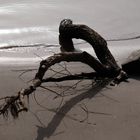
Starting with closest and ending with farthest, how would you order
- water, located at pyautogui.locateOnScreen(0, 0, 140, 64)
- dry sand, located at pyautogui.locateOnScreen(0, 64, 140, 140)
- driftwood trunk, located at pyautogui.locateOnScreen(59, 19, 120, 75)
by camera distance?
1. dry sand, located at pyautogui.locateOnScreen(0, 64, 140, 140)
2. driftwood trunk, located at pyautogui.locateOnScreen(59, 19, 120, 75)
3. water, located at pyautogui.locateOnScreen(0, 0, 140, 64)

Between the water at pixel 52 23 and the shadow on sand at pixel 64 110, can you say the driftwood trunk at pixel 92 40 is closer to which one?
the shadow on sand at pixel 64 110

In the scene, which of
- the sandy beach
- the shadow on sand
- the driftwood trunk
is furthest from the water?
the shadow on sand

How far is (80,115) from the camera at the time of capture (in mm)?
3467

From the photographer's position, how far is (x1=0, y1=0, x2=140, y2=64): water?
15.8 ft

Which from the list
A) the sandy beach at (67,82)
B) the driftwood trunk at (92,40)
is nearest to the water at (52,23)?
the sandy beach at (67,82)

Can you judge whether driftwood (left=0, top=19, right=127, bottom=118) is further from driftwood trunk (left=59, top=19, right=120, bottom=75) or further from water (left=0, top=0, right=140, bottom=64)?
water (left=0, top=0, right=140, bottom=64)

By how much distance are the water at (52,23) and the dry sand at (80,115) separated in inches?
27.5

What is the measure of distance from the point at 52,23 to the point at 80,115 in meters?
2.37

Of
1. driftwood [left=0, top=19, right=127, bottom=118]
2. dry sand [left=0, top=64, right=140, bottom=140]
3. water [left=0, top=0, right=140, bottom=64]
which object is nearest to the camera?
dry sand [left=0, top=64, right=140, bottom=140]

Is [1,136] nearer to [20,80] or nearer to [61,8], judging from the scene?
[20,80]

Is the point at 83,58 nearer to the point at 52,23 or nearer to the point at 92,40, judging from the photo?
the point at 92,40

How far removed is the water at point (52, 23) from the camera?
15.8 ft

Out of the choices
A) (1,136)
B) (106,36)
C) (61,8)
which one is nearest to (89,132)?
(1,136)

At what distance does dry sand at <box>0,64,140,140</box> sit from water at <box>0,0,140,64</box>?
0.70 meters
